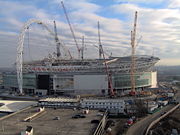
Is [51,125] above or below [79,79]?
below

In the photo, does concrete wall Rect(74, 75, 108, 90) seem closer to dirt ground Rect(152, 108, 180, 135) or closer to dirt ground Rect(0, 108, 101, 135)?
dirt ground Rect(152, 108, 180, 135)

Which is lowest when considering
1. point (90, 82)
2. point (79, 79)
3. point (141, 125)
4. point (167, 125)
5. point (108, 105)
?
point (167, 125)

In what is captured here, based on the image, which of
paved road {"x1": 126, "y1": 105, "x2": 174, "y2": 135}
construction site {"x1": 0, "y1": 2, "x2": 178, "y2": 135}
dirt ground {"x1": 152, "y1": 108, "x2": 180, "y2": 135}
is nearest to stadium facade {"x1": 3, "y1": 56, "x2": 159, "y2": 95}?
construction site {"x1": 0, "y1": 2, "x2": 178, "y2": 135}

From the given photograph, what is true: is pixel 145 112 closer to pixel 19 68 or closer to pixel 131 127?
pixel 131 127

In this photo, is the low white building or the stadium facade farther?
the stadium facade

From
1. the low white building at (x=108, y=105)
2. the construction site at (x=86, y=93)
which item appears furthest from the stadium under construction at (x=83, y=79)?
the low white building at (x=108, y=105)

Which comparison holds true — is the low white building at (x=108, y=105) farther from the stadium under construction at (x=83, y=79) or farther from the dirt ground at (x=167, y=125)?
the stadium under construction at (x=83, y=79)

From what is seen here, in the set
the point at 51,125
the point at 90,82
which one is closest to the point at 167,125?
the point at 51,125

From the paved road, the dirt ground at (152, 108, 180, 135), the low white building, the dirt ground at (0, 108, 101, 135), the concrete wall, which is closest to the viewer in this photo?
the dirt ground at (0, 108, 101, 135)

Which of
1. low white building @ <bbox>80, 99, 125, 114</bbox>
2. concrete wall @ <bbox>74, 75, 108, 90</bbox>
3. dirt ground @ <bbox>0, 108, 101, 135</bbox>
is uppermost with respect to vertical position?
concrete wall @ <bbox>74, 75, 108, 90</bbox>

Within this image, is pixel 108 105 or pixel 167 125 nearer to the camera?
pixel 167 125

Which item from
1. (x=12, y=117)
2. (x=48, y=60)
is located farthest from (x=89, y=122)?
(x=48, y=60)

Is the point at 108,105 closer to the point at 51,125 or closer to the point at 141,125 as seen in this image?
the point at 141,125

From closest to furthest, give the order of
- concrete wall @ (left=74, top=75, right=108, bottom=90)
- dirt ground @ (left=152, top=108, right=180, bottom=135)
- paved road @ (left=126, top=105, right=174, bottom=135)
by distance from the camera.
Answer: paved road @ (left=126, top=105, right=174, bottom=135) → dirt ground @ (left=152, top=108, right=180, bottom=135) → concrete wall @ (left=74, top=75, right=108, bottom=90)
